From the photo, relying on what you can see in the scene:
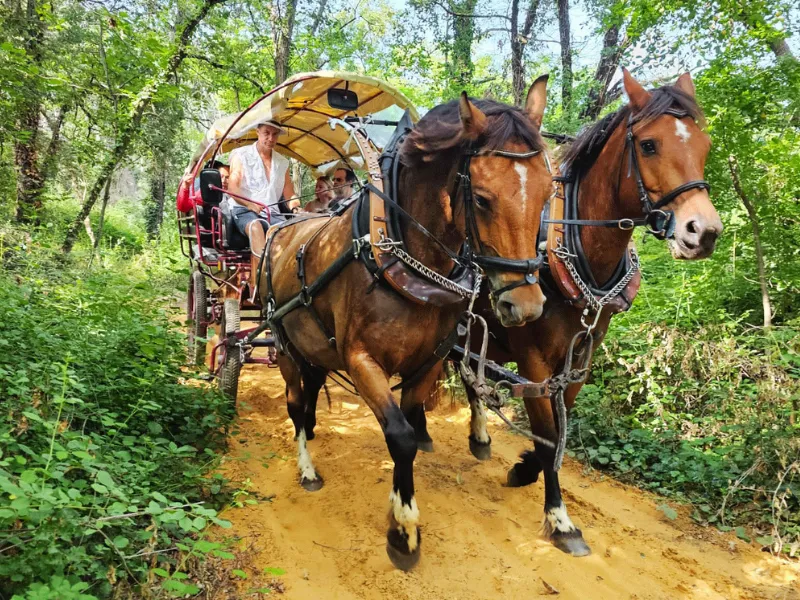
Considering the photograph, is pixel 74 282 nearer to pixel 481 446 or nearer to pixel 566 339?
pixel 481 446

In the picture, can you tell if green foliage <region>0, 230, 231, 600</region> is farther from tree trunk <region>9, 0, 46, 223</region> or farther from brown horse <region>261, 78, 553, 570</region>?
tree trunk <region>9, 0, 46, 223</region>

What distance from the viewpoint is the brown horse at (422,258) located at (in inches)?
83.8

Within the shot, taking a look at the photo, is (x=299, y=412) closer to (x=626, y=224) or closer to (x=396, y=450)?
(x=396, y=450)

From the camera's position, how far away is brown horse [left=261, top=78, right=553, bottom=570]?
213cm

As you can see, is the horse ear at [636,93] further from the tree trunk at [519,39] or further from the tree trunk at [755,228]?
the tree trunk at [519,39]

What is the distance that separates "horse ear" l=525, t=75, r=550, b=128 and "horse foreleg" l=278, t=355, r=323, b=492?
8.20 feet

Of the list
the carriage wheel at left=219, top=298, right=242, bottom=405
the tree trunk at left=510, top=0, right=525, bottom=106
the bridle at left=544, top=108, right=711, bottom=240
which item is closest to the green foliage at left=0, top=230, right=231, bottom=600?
the carriage wheel at left=219, top=298, right=242, bottom=405

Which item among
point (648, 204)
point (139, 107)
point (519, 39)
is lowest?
point (648, 204)

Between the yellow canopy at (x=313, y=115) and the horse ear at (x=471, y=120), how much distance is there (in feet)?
4.99

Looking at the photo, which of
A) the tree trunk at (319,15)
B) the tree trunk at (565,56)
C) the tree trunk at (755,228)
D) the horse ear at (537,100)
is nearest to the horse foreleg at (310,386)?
the horse ear at (537,100)

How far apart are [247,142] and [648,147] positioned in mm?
4630

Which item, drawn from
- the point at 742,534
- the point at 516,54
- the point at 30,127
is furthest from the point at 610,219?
the point at 516,54

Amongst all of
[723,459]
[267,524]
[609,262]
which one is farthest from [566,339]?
[267,524]

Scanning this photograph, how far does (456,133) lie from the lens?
88.2 inches
